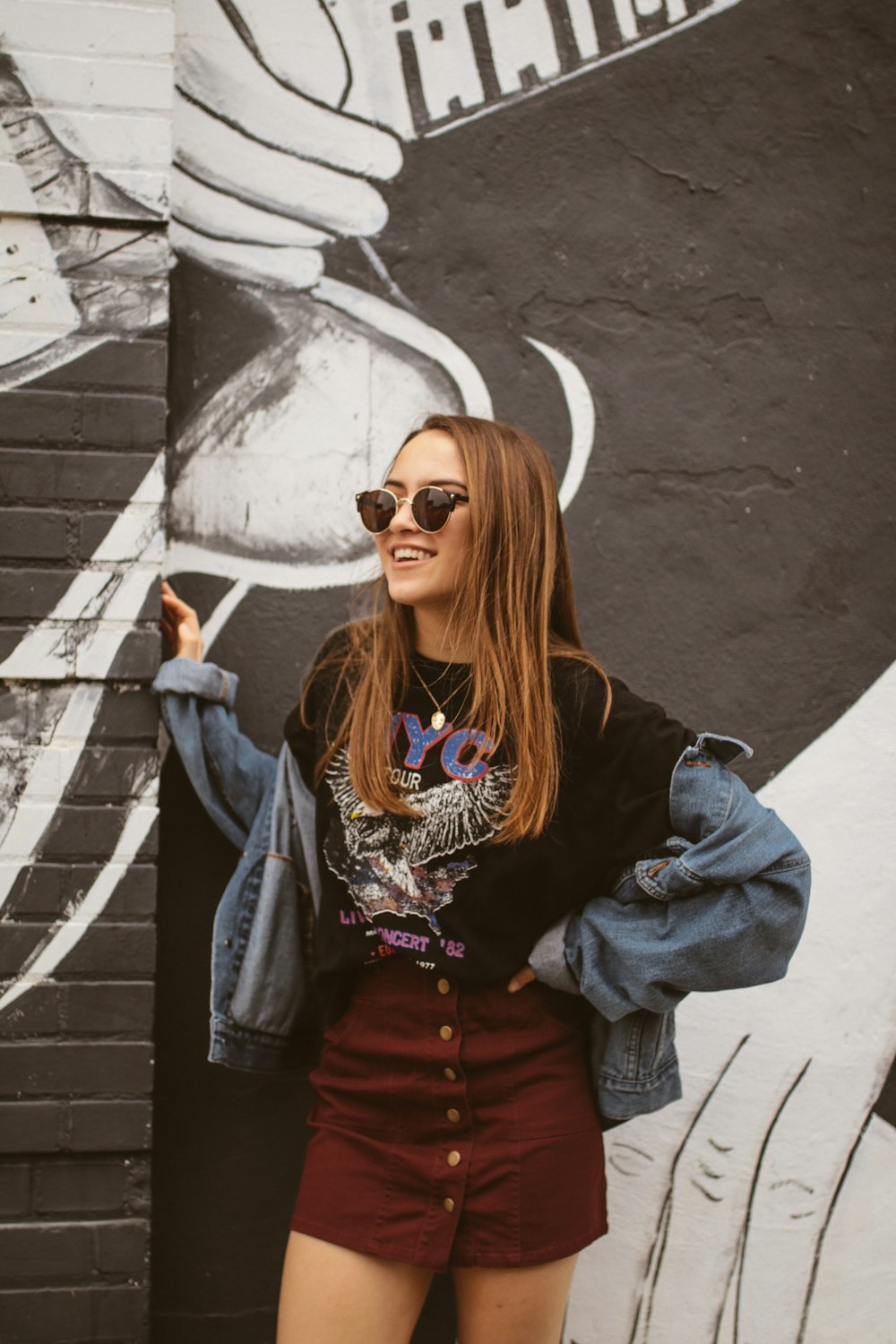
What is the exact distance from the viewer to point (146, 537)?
2.34 m

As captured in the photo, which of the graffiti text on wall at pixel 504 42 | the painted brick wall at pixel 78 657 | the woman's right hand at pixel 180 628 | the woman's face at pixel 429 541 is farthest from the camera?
the graffiti text on wall at pixel 504 42

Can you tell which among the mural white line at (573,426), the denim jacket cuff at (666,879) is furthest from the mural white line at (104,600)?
the denim jacket cuff at (666,879)

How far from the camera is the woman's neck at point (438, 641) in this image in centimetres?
211

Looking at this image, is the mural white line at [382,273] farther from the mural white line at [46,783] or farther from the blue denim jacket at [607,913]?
the mural white line at [46,783]

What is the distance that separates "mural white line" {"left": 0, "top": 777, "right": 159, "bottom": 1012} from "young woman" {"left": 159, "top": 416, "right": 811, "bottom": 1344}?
0.44 meters

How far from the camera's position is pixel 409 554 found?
6.77ft

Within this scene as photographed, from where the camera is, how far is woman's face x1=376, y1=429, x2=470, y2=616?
2.05 metres

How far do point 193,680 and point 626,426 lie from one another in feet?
4.16

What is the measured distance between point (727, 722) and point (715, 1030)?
2.50ft

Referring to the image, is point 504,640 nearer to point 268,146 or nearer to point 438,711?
point 438,711

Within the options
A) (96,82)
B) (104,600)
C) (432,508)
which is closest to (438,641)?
(432,508)

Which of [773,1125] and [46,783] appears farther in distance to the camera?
[773,1125]

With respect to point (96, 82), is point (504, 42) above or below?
above

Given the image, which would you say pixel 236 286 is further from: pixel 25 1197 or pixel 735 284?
pixel 25 1197
